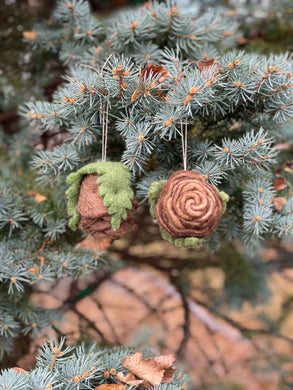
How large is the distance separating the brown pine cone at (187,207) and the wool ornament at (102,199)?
0.16ft

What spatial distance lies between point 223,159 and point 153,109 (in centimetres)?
12

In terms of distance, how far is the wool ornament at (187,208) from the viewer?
0.45 meters

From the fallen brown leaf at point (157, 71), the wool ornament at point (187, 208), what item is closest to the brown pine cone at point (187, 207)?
the wool ornament at point (187, 208)

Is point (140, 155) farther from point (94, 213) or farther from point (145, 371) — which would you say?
point (145, 371)

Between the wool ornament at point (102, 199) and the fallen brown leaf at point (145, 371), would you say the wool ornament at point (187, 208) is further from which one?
the fallen brown leaf at point (145, 371)

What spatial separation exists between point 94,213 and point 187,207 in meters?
0.12

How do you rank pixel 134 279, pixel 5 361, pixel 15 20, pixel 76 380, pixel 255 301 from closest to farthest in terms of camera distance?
pixel 76 380
pixel 5 361
pixel 15 20
pixel 255 301
pixel 134 279

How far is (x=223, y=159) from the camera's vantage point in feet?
1.73

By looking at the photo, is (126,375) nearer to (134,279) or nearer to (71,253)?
(71,253)

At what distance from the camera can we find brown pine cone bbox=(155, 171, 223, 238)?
0.45m

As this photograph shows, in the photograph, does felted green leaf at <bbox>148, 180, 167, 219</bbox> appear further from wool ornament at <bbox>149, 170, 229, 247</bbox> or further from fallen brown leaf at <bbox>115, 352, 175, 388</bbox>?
fallen brown leaf at <bbox>115, 352, 175, 388</bbox>

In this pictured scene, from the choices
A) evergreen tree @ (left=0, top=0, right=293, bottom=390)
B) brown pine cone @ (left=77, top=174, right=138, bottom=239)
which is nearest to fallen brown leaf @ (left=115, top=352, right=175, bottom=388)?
evergreen tree @ (left=0, top=0, right=293, bottom=390)

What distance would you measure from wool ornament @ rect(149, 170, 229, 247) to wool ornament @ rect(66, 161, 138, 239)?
1.9 inches

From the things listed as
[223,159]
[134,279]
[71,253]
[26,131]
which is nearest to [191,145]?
[223,159]
